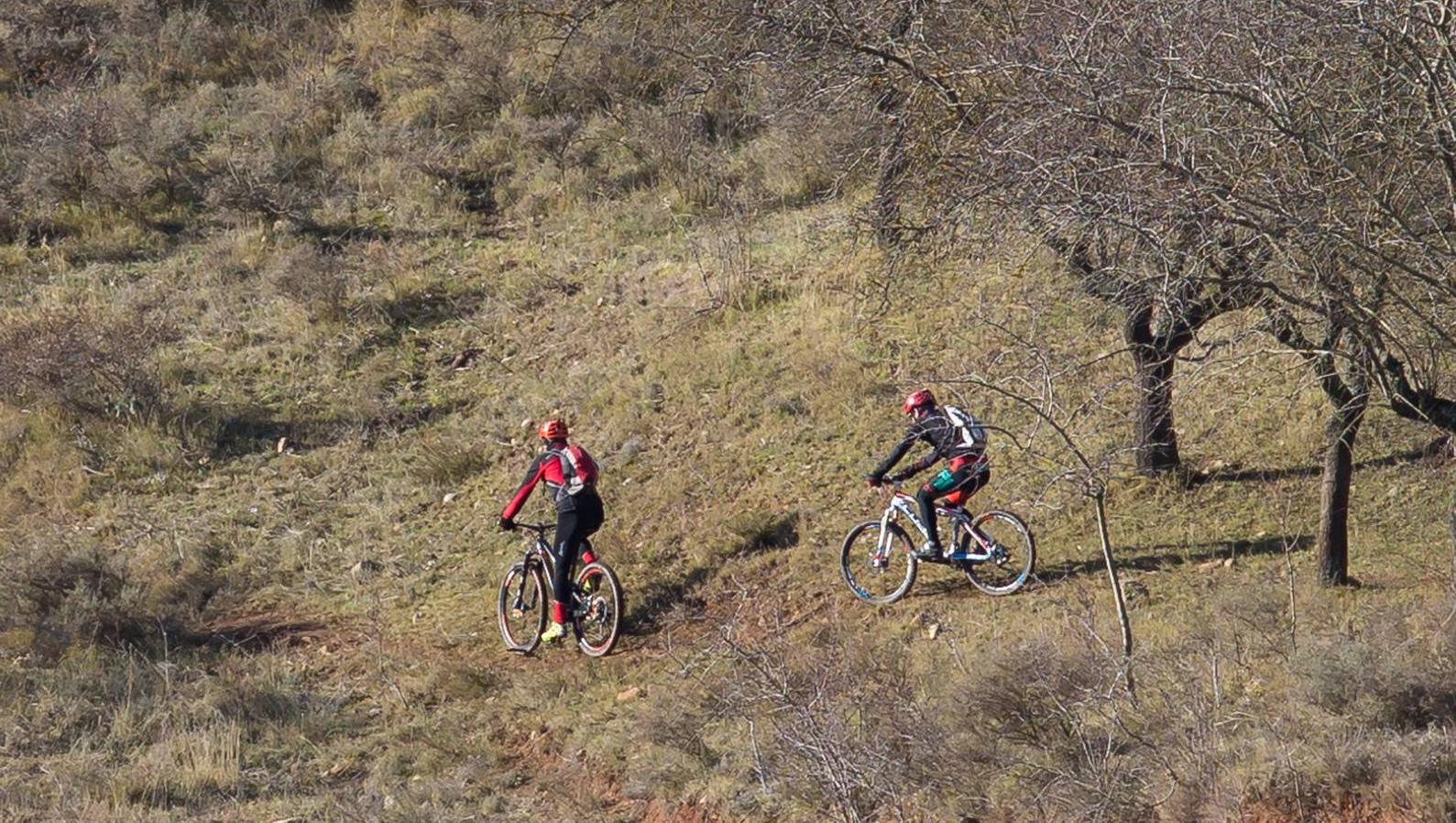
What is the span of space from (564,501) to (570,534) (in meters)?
0.25

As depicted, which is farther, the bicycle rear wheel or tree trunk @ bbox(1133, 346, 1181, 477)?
the bicycle rear wheel

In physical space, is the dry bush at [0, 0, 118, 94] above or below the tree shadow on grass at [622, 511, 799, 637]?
above

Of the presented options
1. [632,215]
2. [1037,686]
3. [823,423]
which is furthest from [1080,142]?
[632,215]

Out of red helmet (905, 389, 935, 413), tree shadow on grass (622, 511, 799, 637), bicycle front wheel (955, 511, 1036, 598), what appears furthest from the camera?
tree shadow on grass (622, 511, 799, 637)

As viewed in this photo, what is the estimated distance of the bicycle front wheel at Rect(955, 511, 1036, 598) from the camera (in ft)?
34.7

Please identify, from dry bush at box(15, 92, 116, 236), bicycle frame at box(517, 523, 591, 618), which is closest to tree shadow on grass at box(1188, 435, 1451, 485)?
bicycle frame at box(517, 523, 591, 618)

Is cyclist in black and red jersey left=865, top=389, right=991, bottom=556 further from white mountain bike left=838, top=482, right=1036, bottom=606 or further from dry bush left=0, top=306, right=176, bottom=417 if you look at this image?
dry bush left=0, top=306, right=176, bottom=417

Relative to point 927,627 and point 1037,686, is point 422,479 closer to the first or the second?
point 927,627

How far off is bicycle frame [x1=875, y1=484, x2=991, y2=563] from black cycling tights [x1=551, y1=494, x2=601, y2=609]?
2145 millimetres

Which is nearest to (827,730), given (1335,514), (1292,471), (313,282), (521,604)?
(1335,514)

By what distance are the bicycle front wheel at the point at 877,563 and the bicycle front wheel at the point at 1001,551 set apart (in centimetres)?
44

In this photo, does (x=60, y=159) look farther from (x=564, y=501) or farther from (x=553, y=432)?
(x=564, y=501)

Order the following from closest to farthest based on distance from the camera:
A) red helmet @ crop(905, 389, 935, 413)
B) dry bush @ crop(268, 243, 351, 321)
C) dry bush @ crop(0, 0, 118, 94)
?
red helmet @ crop(905, 389, 935, 413) → dry bush @ crop(268, 243, 351, 321) → dry bush @ crop(0, 0, 118, 94)

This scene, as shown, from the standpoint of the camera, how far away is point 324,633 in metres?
12.4
